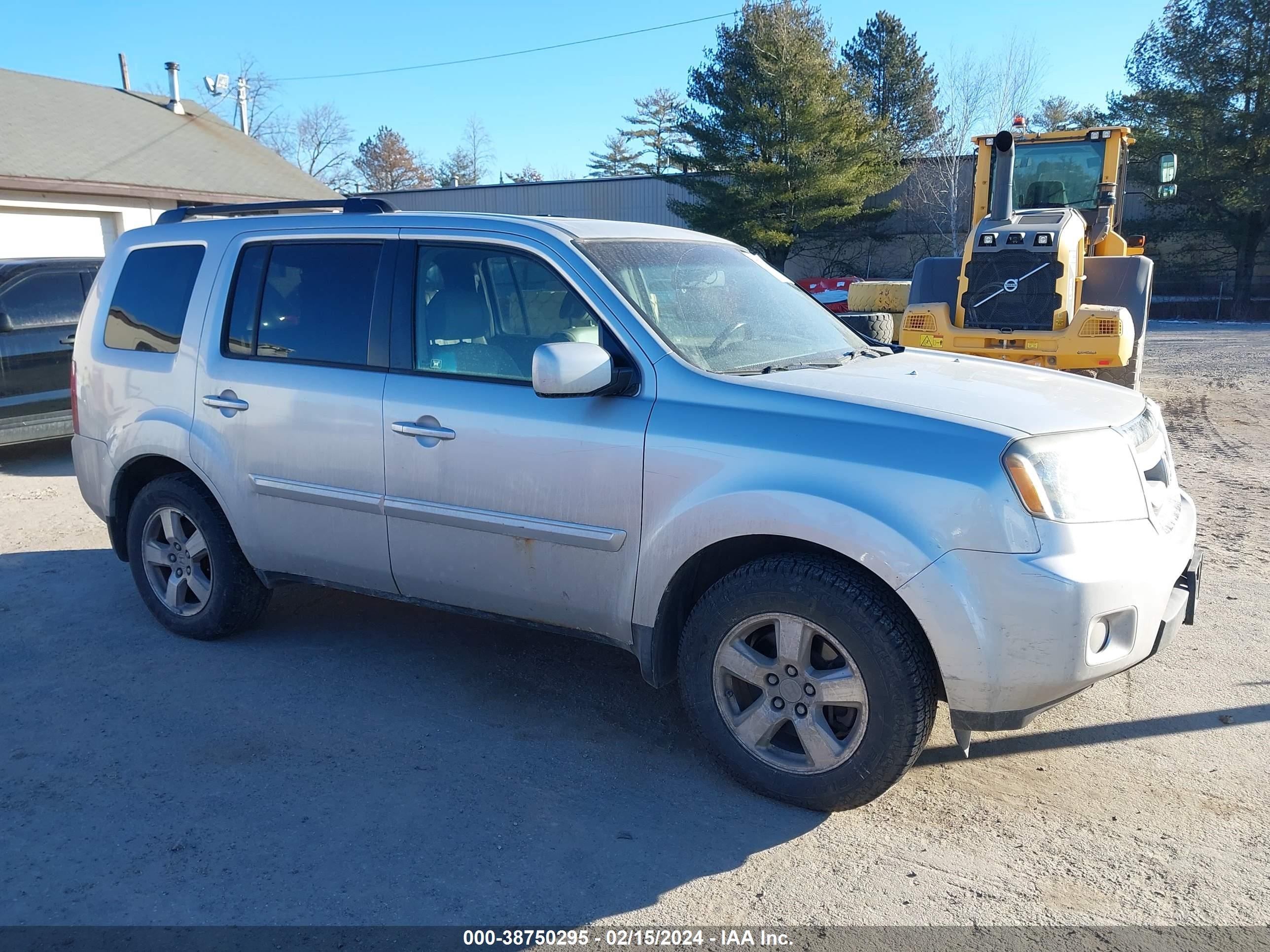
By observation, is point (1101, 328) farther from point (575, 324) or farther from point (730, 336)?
point (575, 324)

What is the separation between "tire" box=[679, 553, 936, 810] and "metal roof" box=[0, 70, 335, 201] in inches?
733

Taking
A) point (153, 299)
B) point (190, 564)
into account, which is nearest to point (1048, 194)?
point (153, 299)

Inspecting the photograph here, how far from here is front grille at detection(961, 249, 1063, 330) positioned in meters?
10.3

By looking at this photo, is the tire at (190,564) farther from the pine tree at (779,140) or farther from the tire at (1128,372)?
the pine tree at (779,140)

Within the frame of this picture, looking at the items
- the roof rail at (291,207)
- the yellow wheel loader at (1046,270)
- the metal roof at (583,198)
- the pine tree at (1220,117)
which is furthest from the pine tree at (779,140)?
the roof rail at (291,207)

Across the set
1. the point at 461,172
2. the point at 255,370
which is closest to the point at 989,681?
the point at 255,370

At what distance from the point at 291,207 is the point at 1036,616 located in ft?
12.3

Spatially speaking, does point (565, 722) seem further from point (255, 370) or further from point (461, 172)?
point (461, 172)

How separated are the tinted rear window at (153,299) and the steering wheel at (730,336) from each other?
2640mm

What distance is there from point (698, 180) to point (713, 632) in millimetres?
34097

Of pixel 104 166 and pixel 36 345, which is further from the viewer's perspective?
pixel 104 166

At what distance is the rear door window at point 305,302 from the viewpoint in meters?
4.35

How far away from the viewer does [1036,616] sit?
300 cm

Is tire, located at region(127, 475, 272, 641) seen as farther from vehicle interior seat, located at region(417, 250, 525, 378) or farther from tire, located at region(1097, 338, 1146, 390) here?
tire, located at region(1097, 338, 1146, 390)
